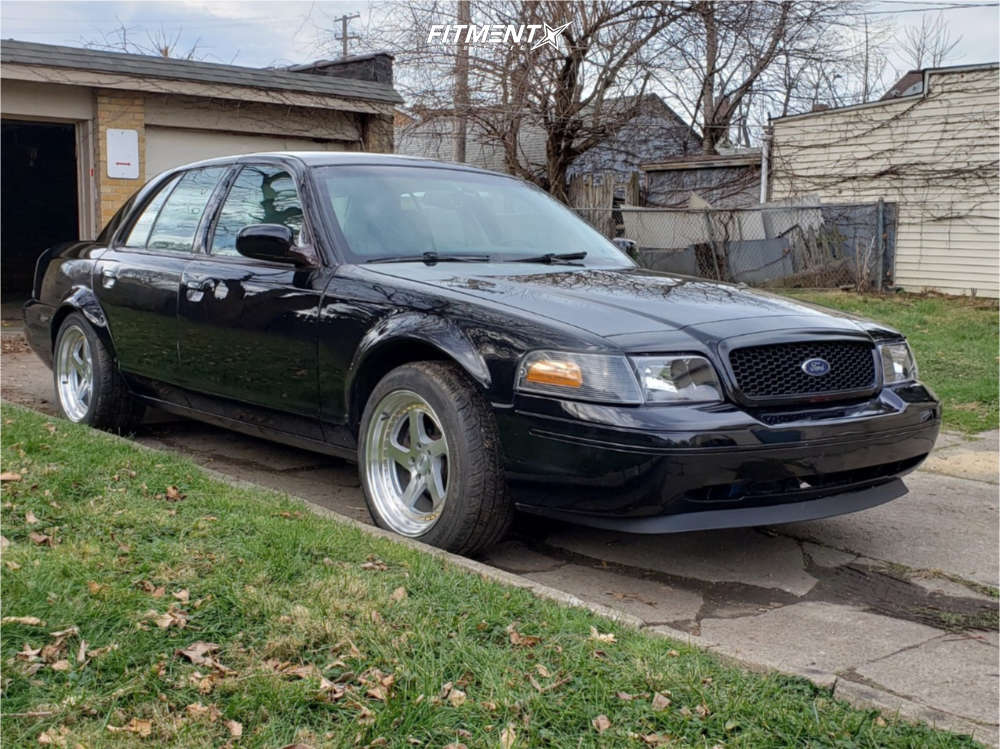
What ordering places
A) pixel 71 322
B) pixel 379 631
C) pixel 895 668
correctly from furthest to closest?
pixel 71 322
pixel 895 668
pixel 379 631

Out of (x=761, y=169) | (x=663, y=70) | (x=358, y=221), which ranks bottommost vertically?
(x=358, y=221)

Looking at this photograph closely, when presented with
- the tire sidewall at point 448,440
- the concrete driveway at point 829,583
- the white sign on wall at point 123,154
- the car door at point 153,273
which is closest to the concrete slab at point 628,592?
the concrete driveway at point 829,583

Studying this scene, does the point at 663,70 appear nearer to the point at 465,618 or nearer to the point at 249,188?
the point at 249,188

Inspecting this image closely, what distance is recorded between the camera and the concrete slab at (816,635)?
3.47 m

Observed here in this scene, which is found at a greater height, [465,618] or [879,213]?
[879,213]

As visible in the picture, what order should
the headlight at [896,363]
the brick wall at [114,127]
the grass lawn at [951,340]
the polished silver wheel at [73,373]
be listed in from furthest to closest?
the brick wall at [114,127], the grass lawn at [951,340], the polished silver wheel at [73,373], the headlight at [896,363]

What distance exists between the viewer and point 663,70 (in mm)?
22453

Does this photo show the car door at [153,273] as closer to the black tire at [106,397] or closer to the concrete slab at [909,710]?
the black tire at [106,397]

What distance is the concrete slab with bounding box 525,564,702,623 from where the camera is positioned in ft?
12.7

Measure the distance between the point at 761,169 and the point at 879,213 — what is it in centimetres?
511

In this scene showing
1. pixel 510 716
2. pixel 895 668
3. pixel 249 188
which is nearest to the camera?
pixel 510 716

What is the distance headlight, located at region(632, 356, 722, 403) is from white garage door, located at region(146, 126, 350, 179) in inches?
427

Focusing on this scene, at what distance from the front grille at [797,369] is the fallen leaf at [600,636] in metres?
1.10

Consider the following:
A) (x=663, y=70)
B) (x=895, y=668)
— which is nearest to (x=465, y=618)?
(x=895, y=668)
